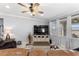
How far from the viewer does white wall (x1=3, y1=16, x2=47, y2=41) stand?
6.10ft

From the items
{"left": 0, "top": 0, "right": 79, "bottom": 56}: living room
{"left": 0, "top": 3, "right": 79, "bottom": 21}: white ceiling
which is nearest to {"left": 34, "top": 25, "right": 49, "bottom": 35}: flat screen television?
{"left": 0, "top": 0, "right": 79, "bottom": 56}: living room

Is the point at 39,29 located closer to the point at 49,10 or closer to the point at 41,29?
the point at 41,29

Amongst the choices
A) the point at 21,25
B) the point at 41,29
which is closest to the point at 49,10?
the point at 41,29

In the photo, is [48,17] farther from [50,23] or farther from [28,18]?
[28,18]

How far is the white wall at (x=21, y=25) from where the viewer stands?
1.86 meters

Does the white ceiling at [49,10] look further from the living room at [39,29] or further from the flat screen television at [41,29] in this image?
the flat screen television at [41,29]

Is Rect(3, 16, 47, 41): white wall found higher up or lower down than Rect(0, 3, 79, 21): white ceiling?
lower down

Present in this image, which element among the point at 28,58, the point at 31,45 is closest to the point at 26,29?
the point at 31,45

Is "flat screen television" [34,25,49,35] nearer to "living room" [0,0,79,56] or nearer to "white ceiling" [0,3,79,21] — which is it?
"living room" [0,0,79,56]

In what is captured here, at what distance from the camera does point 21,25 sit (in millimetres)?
1910

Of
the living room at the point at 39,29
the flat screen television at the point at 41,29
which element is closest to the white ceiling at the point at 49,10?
the living room at the point at 39,29

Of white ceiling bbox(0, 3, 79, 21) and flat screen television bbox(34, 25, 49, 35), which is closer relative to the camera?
white ceiling bbox(0, 3, 79, 21)

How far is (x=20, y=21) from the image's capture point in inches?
74.7

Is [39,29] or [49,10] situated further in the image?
[39,29]
